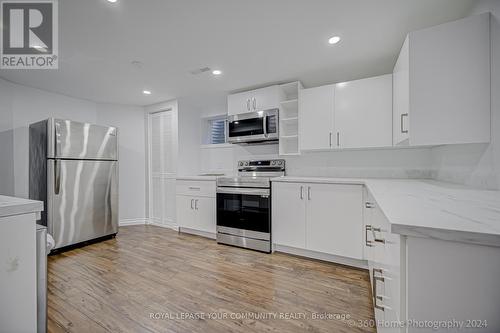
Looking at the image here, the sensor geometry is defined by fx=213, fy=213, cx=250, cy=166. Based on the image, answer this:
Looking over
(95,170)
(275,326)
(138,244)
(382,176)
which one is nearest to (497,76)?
(382,176)

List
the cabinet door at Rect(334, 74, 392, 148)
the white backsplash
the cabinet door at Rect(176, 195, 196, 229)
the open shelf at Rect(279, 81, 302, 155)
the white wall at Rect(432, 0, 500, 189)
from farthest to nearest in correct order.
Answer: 1. the cabinet door at Rect(176, 195, 196, 229)
2. the open shelf at Rect(279, 81, 302, 155)
3. the white backsplash
4. the cabinet door at Rect(334, 74, 392, 148)
5. the white wall at Rect(432, 0, 500, 189)

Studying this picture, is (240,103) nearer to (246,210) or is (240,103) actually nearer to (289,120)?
(289,120)

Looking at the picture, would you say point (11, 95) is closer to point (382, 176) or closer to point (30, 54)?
point (30, 54)

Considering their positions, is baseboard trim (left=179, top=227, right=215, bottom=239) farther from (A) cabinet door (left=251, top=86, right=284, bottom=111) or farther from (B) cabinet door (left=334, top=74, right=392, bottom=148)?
(B) cabinet door (left=334, top=74, right=392, bottom=148)

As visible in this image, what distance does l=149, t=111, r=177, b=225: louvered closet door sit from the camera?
403 centimetres

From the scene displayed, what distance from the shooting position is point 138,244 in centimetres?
313

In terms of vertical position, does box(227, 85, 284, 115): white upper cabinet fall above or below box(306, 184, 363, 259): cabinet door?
above

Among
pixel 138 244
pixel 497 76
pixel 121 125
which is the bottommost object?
pixel 138 244

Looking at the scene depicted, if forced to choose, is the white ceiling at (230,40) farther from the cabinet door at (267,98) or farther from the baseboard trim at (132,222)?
the baseboard trim at (132,222)

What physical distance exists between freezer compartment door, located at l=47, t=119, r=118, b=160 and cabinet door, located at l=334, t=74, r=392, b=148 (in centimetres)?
336

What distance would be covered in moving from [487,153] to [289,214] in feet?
5.84

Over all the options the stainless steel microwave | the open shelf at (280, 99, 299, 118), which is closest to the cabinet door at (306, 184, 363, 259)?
the stainless steel microwave

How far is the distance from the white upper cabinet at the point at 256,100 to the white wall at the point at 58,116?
2189 mm

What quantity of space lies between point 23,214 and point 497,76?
8.62 feet
